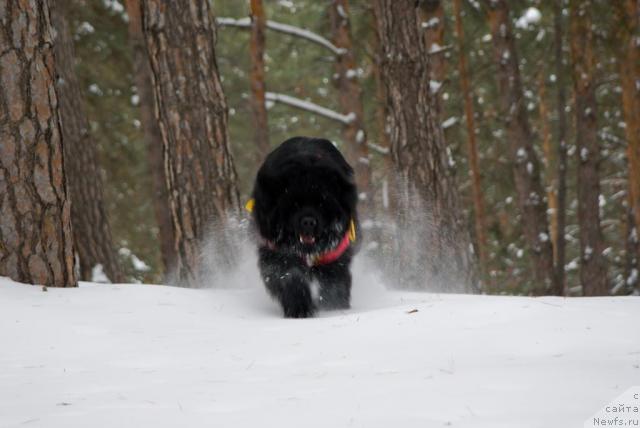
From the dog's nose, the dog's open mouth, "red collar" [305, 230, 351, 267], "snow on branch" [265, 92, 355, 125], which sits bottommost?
"red collar" [305, 230, 351, 267]

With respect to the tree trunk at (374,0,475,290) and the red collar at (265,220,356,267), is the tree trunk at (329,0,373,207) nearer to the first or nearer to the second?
the tree trunk at (374,0,475,290)

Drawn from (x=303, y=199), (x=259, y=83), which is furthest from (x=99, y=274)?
(x=259, y=83)

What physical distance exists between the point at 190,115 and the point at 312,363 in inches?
149

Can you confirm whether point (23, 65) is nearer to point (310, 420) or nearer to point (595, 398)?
point (310, 420)

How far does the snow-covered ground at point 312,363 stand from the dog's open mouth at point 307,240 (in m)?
0.65

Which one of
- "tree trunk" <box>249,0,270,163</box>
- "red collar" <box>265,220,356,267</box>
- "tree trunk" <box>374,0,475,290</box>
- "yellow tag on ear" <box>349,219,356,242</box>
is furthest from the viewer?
"tree trunk" <box>249,0,270,163</box>

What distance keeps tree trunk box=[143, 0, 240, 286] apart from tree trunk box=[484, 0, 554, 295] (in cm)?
649

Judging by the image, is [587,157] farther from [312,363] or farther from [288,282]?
[312,363]

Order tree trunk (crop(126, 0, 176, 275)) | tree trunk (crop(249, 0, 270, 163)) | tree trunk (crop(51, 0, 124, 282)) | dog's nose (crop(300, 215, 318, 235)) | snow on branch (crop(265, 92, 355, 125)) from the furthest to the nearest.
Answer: tree trunk (crop(249, 0, 270, 163)) → snow on branch (crop(265, 92, 355, 125)) → tree trunk (crop(126, 0, 176, 275)) → tree trunk (crop(51, 0, 124, 282)) → dog's nose (crop(300, 215, 318, 235))

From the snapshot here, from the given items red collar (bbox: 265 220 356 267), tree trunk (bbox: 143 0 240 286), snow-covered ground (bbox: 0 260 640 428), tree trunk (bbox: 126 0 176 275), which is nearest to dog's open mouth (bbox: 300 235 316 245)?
red collar (bbox: 265 220 356 267)

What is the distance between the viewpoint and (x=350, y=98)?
1207 centimetres

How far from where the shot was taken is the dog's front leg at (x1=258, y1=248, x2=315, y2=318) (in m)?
4.55

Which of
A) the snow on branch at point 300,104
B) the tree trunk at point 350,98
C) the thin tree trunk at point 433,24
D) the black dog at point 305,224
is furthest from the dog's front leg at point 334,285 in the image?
the thin tree trunk at point 433,24

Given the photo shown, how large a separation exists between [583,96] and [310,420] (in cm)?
1018
